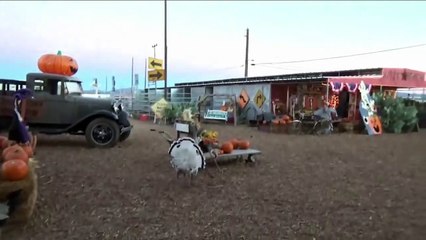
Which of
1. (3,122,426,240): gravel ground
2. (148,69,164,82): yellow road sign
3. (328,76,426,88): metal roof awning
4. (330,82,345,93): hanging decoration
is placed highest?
(148,69,164,82): yellow road sign

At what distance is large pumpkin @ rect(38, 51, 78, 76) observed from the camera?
11148mm

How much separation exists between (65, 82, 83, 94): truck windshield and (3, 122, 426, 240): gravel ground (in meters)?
1.94

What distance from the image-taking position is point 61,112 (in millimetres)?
10250

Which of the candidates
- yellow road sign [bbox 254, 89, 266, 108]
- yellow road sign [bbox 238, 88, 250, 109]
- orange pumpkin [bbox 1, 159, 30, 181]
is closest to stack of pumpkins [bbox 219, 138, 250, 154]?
orange pumpkin [bbox 1, 159, 30, 181]

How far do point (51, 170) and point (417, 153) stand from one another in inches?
340

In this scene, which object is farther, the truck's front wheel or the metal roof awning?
the metal roof awning

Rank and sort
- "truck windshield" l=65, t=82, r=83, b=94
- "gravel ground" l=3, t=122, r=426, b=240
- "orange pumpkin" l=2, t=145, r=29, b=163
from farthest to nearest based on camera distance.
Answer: "truck windshield" l=65, t=82, r=83, b=94
"orange pumpkin" l=2, t=145, r=29, b=163
"gravel ground" l=3, t=122, r=426, b=240

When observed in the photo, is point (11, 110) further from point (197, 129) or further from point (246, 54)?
point (246, 54)

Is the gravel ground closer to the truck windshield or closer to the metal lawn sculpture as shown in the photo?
the truck windshield

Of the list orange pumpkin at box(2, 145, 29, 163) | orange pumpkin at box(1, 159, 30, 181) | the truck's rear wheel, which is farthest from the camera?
the truck's rear wheel

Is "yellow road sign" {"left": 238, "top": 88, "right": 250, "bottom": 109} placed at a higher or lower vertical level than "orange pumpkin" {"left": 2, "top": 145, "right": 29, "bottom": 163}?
higher

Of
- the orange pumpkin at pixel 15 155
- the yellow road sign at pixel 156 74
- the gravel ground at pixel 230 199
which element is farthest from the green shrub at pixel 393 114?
the orange pumpkin at pixel 15 155

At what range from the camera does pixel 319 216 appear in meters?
4.72

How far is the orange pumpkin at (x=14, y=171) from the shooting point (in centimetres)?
447
